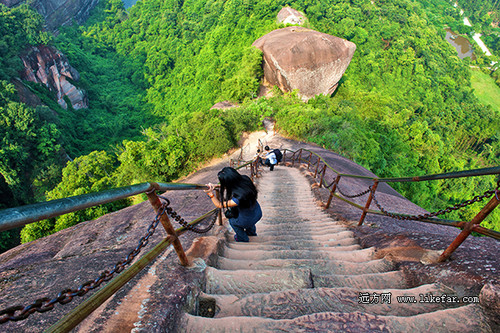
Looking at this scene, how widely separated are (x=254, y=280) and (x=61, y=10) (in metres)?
70.9

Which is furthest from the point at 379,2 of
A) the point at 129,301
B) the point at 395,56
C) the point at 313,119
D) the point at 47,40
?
the point at 129,301

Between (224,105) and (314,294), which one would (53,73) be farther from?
(314,294)

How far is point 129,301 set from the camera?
1.63 m

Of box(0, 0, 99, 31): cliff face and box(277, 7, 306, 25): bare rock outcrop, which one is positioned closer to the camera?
box(277, 7, 306, 25): bare rock outcrop

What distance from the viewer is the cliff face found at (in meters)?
43.6

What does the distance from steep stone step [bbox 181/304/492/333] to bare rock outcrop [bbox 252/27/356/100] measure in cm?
2157

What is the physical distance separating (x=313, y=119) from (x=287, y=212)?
1241 cm

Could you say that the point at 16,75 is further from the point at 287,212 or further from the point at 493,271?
the point at 493,271

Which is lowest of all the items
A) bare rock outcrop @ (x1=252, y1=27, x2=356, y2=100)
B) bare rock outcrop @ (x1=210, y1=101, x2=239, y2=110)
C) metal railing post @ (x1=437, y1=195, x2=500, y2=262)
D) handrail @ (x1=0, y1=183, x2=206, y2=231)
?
metal railing post @ (x1=437, y1=195, x2=500, y2=262)

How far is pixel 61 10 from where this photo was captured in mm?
49031

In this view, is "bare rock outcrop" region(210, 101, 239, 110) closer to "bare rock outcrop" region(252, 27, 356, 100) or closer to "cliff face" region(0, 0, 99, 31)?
"bare rock outcrop" region(252, 27, 356, 100)

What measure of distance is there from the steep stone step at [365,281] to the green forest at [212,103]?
9.79m

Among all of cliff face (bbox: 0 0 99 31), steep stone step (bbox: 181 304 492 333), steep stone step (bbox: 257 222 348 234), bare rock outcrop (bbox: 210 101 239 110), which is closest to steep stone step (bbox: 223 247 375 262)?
steep stone step (bbox: 257 222 348 234)

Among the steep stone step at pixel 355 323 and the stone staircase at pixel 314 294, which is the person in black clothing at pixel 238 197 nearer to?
the stone staircase at pixel 314 294
